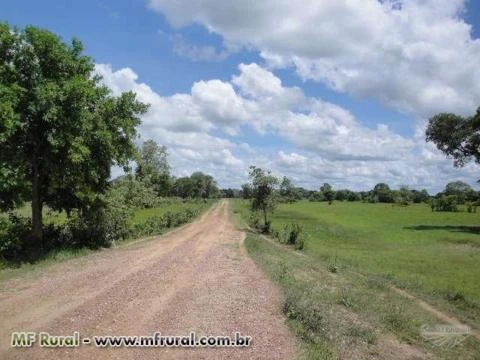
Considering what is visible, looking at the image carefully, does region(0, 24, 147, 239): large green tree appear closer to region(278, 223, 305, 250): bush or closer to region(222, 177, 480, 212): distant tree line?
region(278, 223, 305, 250): bush

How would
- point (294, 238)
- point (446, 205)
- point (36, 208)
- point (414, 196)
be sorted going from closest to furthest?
point (36, 208)
point (294, 238)
point (446, 205)
point (414, 196)

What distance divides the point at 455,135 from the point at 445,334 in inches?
1946

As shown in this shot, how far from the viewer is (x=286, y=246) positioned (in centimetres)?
3281

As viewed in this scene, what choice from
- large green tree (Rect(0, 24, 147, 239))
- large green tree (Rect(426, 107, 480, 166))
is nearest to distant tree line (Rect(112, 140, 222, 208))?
large green tree (Rect(0, 24, 147, 239))

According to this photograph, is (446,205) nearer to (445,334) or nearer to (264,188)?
(264,188)

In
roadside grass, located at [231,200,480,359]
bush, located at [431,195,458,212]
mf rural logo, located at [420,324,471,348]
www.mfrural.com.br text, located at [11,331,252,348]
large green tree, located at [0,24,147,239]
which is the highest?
large green tree, located at [0,24,147,239]

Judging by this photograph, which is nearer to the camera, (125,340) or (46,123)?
(125,340)

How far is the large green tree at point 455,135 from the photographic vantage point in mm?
55303

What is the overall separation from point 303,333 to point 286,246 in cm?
2250

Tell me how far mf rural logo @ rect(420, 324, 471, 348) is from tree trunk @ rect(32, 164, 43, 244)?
61.4 ft

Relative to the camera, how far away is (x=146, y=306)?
472 inches

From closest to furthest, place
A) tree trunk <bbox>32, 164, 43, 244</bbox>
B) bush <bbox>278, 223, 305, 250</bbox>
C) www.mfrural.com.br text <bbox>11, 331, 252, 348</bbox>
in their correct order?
www.mfrural.com.br text <bbox>11, 331, 252, 348</bbox>, tree trunk <bbox>32, 164, 43, 244</bbox>, bush <bbox>278, 223, 305, 250</bbox>

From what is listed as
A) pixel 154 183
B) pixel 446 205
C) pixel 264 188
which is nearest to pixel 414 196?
pixel 446 205

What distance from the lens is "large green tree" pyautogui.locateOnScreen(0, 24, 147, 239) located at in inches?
806
